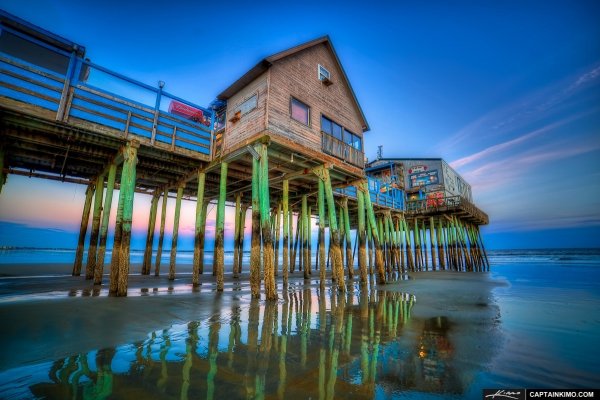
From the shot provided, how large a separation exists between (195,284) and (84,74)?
1053 cm

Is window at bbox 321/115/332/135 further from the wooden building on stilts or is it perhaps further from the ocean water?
the ocean water

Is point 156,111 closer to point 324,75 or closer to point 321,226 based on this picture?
point 324,75

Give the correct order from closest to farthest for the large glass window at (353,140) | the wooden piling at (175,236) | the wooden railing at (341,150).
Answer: the wooden piling at (175,236) → the wooden railing at (341,150) → the large glass window at (353,140)

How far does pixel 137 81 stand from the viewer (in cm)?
937

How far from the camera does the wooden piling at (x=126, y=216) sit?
25.3ft

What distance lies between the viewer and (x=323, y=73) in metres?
13.9

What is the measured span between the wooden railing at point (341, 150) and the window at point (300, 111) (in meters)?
1.26

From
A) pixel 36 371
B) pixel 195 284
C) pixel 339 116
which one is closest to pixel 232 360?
pixel 36 371

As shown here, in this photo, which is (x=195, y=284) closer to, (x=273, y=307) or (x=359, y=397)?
(x=273, y=307)

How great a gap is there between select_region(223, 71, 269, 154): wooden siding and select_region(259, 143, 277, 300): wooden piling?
5.83 ft

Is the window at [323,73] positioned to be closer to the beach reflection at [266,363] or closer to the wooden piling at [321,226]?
the wooden piling at [321,226]

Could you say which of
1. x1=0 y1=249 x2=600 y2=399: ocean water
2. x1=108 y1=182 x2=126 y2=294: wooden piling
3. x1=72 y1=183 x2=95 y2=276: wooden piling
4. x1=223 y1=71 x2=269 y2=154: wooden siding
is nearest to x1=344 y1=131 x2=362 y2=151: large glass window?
x1=223 y1=71 x2=269 y2=154: wooden siding

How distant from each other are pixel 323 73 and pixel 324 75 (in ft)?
0.43

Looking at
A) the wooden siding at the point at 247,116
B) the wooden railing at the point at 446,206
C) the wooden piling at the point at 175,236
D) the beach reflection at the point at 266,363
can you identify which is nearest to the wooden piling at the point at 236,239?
the wooden piling at the point at 175,236
